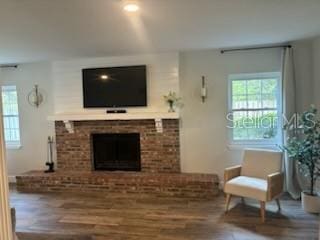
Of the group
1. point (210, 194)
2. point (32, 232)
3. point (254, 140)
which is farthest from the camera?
point (254, 140)

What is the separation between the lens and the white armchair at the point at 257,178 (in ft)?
11.2

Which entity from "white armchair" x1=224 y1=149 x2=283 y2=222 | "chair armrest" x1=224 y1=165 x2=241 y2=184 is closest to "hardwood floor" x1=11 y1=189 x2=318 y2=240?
"white armchair" x1=224 y1=149 x2=283 y2=222

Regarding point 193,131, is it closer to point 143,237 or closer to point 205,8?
point 143,237

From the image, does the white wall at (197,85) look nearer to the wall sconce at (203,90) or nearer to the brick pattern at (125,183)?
the wall sconce at (203,90)

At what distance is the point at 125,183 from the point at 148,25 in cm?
261

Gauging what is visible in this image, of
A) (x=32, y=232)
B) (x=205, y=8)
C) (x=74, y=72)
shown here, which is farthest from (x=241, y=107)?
(x=32, y=232)

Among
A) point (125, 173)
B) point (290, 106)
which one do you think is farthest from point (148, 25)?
point (125, 173)

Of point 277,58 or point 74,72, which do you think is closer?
point 277,58

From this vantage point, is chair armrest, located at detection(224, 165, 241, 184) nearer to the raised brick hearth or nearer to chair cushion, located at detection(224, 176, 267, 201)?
chair cushion, located at detection(224, 176, 267, 201)

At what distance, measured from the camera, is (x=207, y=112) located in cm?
464

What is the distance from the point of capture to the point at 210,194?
4.25 meters

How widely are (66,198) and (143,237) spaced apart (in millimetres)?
1877

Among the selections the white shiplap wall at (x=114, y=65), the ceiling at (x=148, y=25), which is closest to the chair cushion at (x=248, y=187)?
the white shiplap wall at (x=114, y=65)

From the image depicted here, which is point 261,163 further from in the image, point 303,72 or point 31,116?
point 31,116
